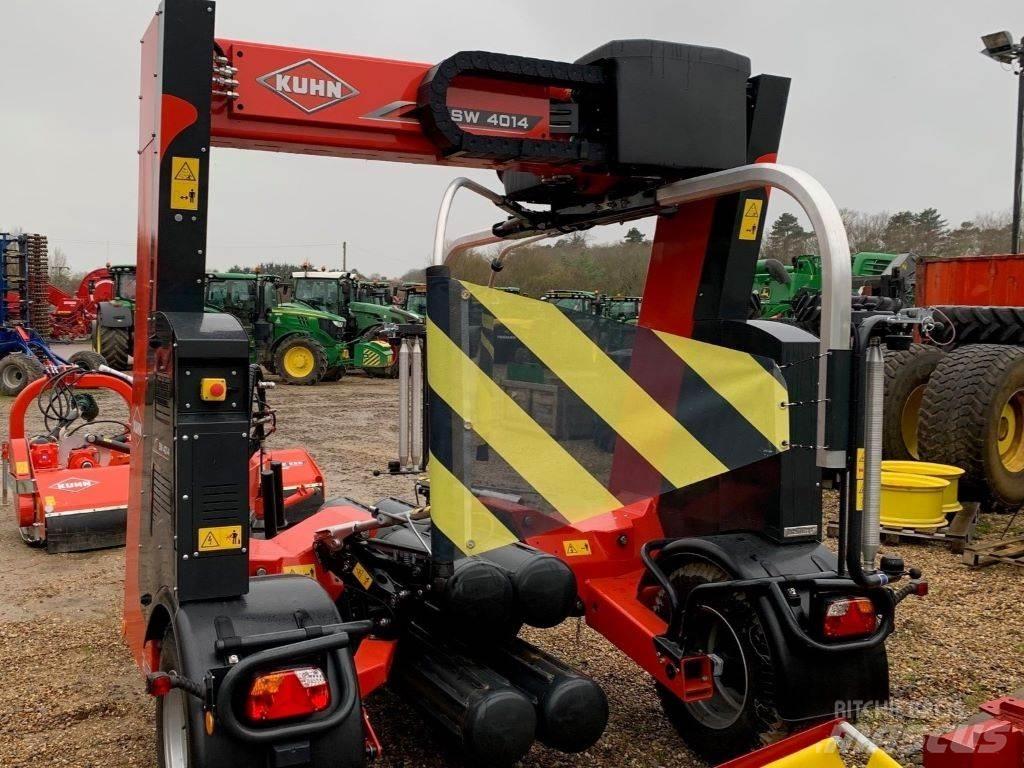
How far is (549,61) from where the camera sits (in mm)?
2893

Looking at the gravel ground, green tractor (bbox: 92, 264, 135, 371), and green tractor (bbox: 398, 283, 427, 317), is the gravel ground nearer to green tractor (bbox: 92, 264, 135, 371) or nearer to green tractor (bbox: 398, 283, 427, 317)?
green tractor (bbox: 92, 264, 135, 371)

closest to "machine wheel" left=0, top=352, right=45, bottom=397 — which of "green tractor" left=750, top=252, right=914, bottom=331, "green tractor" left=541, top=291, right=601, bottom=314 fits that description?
"green tractor" left=750, top=252, right=914, bottom=331

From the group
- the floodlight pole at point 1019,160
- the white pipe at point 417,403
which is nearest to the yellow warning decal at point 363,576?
the white pipe at point 417,403

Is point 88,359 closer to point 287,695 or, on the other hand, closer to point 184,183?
point 184,183

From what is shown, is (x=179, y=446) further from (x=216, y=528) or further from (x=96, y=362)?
(x=96, y=362)

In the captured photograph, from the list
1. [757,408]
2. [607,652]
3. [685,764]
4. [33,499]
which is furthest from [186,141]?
[33,499]

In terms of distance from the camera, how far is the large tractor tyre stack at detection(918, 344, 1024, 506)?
288 inches

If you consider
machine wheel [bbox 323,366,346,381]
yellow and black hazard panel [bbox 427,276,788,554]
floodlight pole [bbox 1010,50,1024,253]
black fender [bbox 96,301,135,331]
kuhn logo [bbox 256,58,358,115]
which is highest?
floodlight pole [bbox 1010,50,1024,253]

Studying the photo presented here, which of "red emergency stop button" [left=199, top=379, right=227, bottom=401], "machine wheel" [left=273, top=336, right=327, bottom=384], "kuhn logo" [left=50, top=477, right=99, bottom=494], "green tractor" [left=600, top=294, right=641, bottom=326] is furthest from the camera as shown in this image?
"machine wheel" [left=273, top=336, right=327, bottom=384]

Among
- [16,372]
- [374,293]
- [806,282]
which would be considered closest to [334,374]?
[374,293]

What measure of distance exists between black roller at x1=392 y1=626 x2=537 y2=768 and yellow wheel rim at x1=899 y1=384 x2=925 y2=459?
672 cm

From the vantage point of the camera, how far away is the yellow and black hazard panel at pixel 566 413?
106 inches

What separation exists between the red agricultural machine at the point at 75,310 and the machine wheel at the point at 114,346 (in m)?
7.86

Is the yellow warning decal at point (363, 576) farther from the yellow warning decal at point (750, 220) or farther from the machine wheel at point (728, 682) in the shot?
the yellow warning decal at point (750, 220)
